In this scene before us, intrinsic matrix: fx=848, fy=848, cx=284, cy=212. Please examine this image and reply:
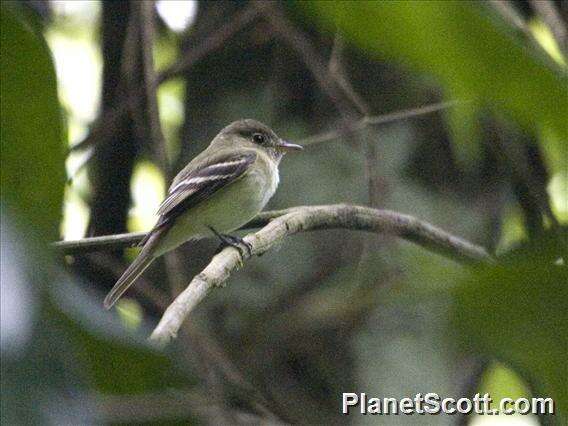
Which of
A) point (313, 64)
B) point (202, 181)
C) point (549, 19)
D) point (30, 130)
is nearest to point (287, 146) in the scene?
point (202, 181)

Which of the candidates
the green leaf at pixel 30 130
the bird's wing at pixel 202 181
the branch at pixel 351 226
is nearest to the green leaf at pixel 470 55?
the green leaf at pixel 30 130

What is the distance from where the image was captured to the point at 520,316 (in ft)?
1.58

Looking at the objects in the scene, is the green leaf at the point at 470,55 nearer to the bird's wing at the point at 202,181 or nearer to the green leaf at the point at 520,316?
the green leaf at the point at 520,316

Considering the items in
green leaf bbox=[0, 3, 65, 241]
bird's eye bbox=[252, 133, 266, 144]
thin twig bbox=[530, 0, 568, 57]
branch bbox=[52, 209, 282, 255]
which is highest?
bird's eye bbox=[252, 133, 266, 144]

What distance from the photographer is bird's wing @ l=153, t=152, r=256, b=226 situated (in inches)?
151

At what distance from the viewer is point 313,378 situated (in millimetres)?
4004

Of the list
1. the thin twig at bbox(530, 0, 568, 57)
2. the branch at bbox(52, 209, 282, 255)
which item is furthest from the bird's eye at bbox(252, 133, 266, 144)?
the thin twig at bbox(530, 0, 568, 57)

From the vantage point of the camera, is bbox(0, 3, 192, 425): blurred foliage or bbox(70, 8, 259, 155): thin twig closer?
bbox(0, 3, 192, 425): blurred foliage

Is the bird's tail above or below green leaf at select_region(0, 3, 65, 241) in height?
above

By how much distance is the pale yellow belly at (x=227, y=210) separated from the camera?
13.0 feet

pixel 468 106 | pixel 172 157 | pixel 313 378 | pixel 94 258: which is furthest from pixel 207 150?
pixel 468 106

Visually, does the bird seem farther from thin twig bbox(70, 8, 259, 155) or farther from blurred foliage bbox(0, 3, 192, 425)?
blurred foliage bbox(0, 3, 192, 425)

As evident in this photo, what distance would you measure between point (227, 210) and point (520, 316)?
11.8 ft

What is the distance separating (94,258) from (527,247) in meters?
3.93
